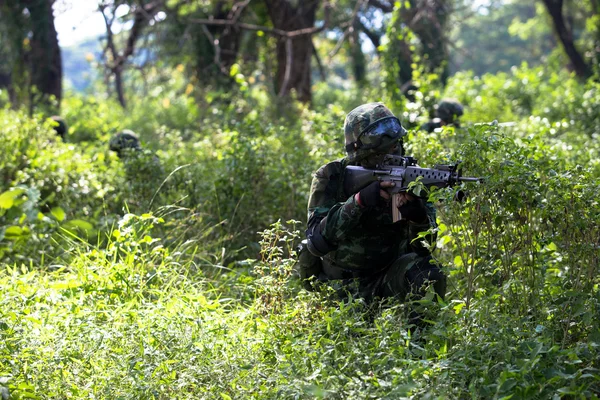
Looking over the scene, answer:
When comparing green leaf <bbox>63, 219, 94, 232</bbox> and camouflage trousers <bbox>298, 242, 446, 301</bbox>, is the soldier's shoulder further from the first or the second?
green leaf <bbox>63, 219, 94, 232</bbox>

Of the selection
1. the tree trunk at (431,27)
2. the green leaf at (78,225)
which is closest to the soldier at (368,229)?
the green leaf at (78,225)

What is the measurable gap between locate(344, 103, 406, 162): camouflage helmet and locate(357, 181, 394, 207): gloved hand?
0.97ft

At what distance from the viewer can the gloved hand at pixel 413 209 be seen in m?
3.99

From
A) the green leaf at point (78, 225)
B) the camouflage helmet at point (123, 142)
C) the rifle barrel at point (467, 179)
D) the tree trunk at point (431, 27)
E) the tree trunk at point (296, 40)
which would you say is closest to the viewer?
the rifle barrel at point (467, 179)

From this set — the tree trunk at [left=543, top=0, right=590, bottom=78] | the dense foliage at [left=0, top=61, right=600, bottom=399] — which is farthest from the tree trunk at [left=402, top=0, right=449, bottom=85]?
the dense foliage at [left=0, top=61, right=600, bottom=399]

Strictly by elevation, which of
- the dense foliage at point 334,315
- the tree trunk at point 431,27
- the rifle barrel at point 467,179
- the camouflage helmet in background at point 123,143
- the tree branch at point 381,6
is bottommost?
the dense foliage at point 334,315

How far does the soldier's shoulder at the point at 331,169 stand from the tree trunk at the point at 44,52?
10.4m

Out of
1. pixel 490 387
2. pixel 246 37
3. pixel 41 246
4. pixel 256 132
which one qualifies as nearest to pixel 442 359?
pixel 490 387

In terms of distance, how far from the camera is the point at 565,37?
52.9 ft

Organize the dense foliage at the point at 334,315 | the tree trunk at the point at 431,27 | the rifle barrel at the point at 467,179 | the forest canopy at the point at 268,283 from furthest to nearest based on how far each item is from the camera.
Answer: the tree trunk at the point at 431,27, the rifle barrel at the point at 467,179, the forest canopy at the point at 268,283, the dense foliage at the point at 334,315

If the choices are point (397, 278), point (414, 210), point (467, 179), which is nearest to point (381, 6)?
point (397, 278)

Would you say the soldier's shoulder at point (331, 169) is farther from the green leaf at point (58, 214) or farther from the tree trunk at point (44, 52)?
the tree trunk at point (44, 52)

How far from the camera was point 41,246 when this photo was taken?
6.15m

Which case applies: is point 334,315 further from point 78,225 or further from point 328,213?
point 78,225
